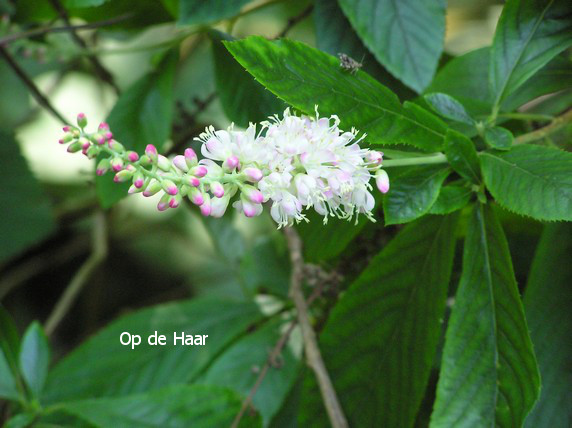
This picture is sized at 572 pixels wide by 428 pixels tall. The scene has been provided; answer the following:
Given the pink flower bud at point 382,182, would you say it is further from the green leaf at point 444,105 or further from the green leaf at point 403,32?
the green leaf at point 403,32

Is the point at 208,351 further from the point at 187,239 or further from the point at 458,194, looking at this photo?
the point at 187,239

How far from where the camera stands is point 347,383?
0.86 metres

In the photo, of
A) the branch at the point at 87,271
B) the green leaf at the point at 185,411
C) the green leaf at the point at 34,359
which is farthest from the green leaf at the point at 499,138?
the branch at the point at 87,271

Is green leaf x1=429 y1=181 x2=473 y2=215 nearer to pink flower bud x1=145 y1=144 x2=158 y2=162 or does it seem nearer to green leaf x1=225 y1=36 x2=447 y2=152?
green leaf x1=225 y1=36 x2=447 y2=152

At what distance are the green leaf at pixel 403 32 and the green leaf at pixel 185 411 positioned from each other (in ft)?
1.68

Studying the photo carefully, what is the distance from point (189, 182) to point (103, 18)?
2.17ft

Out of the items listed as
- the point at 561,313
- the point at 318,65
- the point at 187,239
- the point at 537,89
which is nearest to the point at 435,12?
the point at 537,89

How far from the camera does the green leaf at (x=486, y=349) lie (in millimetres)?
690

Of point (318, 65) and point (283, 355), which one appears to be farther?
point (283, 355)

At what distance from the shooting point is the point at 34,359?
3.37 feet

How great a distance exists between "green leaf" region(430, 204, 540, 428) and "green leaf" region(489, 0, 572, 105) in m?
0.18

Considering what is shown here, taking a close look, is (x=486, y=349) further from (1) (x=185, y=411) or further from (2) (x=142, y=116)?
(2) (x=142, y=116)

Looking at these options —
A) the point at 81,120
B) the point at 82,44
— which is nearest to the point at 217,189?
the point at 81,120

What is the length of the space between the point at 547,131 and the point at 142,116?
65cm
